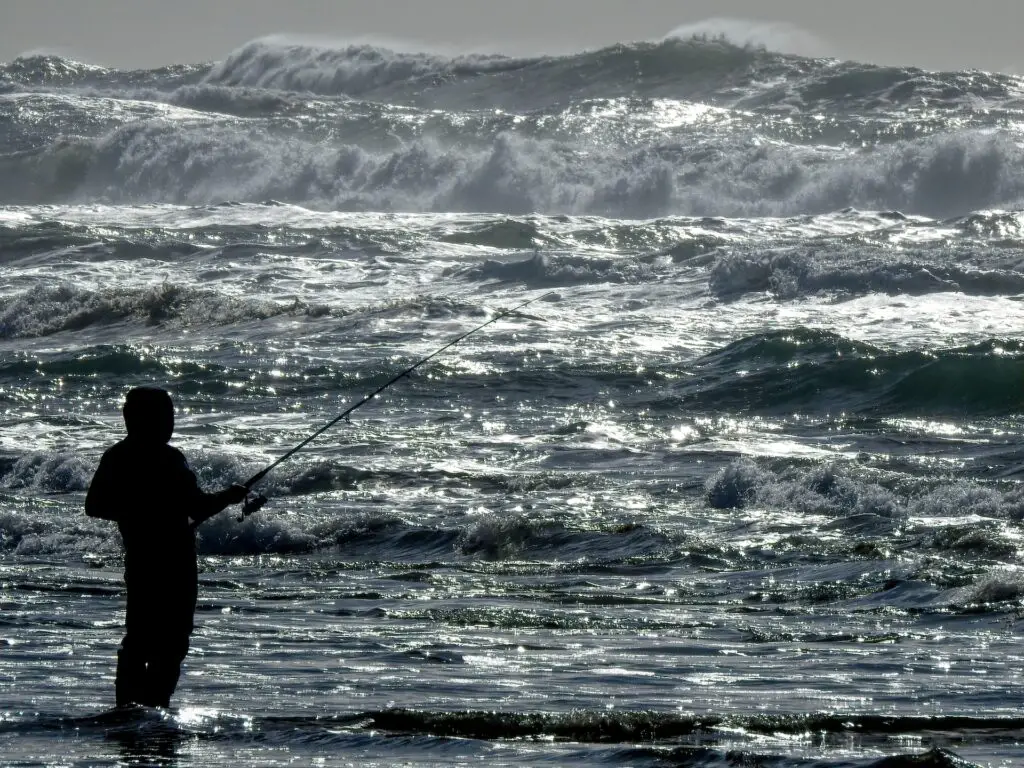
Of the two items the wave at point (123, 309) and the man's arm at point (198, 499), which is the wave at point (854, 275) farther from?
the man's arm at point (198, 499)

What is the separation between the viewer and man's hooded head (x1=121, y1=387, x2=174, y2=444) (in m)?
4.16

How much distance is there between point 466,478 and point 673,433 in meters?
2.67

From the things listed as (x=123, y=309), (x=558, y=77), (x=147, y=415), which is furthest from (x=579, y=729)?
(x=558, y=77)

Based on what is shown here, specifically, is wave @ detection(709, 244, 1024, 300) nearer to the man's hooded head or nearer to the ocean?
the ocean

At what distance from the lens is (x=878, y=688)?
4.86 metres

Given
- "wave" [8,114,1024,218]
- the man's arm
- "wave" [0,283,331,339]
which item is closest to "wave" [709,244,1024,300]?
"wave" [0,283,331,339]

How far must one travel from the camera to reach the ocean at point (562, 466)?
444 cm

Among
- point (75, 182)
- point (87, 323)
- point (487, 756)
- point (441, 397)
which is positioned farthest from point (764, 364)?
point (75, 182)

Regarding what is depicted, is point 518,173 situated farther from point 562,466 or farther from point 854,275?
point 562,466

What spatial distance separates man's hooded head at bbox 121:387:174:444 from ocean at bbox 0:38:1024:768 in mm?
708

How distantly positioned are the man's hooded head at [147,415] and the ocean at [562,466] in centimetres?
71

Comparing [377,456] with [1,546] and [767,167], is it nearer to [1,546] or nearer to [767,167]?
[1,546]

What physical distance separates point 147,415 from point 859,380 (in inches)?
489

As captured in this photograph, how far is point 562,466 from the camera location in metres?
11.8
